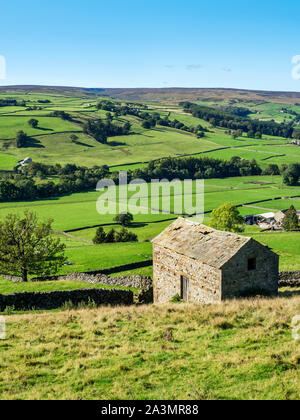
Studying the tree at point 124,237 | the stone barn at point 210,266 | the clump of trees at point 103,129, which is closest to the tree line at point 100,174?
the clump of trees at point 103,129

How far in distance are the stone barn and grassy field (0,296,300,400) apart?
10.8 feet

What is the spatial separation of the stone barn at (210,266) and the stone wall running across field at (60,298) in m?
3.02

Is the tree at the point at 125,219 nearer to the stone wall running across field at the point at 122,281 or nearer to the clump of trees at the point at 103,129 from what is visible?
the stone wall running across field at the point at 122,281

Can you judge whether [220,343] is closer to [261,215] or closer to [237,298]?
[237,298]

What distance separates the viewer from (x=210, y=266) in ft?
72.4

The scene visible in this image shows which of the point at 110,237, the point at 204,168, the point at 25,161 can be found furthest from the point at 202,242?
the point at 204,168

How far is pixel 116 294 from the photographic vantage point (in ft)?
82.7

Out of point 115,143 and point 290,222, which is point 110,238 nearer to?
point 290,222

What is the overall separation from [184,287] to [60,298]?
7.79 meters

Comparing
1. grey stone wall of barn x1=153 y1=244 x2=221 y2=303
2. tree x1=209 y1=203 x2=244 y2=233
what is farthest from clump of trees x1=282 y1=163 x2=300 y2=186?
grey stone wall of barn x1=153 y1=244 x2=221 y2=303

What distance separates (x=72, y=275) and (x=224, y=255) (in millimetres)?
15744

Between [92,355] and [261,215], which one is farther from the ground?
[92,355]

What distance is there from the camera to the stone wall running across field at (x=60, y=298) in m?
22.8
